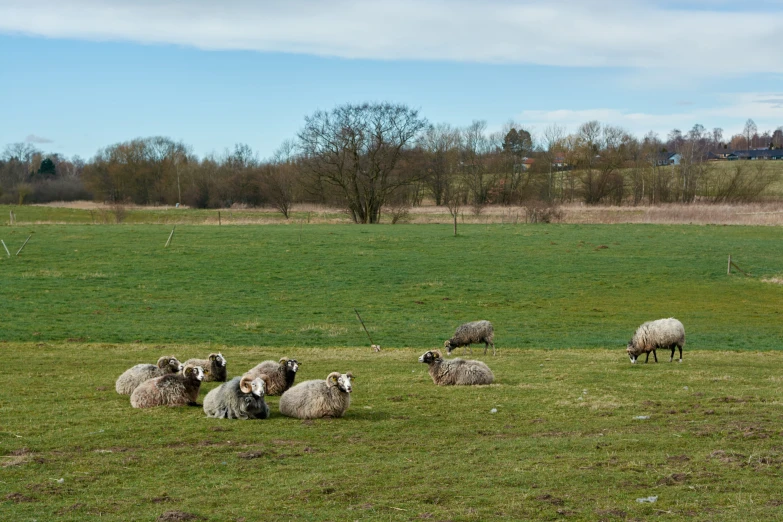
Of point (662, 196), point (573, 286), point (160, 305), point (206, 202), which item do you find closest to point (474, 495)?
point (160, 305)

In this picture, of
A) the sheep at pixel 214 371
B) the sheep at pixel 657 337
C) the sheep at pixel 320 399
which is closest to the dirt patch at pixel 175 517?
the sheep at pixel 320 399

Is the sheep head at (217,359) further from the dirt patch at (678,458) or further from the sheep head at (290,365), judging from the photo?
the dirt patch at (678,458)

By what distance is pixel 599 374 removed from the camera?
61.8 ft

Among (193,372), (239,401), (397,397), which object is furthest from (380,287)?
(239,401)

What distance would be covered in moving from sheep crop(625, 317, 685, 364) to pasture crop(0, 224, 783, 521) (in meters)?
1.16

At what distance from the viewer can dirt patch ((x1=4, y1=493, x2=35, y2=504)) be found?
29.6ft

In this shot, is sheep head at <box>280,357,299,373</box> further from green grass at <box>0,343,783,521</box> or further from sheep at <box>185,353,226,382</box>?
sheep at <box>185,353,226,382</box>

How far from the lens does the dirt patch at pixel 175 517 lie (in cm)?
843

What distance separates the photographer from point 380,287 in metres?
41.0

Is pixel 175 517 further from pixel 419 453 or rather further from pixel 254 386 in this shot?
pixel 254 386

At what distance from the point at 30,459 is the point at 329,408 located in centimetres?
504

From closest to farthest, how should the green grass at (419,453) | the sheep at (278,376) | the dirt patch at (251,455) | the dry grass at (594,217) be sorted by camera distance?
the green grass at (419,453), the dirt patch at (251,455), the sheep at (278,376), the dry grass at (594,217)

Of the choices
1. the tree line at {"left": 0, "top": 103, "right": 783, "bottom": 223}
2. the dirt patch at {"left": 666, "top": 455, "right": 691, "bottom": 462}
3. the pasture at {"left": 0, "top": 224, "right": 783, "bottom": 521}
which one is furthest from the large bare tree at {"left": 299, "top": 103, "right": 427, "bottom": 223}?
the dirt patch at {"left": 666, "top": 455, "right": 691, "bottom": 462}

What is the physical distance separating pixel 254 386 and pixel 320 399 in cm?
122
